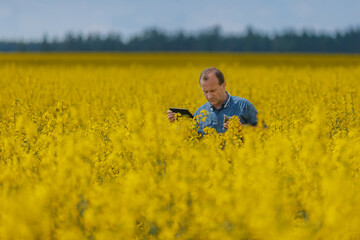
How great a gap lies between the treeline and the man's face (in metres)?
82.4

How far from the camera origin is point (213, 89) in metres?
5.04

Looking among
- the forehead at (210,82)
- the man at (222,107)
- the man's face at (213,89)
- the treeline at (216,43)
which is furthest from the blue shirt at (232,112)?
the treeline at (216,43)

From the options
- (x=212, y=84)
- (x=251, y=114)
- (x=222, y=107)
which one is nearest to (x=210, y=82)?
(x=212, y=84)

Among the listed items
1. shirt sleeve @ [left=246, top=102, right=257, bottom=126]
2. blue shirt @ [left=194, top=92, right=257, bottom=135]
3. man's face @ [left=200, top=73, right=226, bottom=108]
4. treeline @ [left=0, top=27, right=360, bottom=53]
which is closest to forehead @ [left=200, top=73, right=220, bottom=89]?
man's face @ [left=200, top=73, right=226, bottom=108]

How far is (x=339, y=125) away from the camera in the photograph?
6816 millimetres

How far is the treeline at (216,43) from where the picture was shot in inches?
3452

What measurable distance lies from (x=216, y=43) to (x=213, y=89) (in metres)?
86.6

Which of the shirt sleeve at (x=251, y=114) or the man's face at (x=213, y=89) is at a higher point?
the man's face at (x=213, y=89)

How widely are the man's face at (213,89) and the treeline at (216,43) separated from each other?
270ft

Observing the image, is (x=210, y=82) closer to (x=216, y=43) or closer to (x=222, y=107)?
(x=222, y=107)

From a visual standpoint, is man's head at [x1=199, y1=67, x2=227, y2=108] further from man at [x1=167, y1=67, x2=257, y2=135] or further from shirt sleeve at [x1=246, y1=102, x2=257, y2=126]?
shirt sleeve at [x1=246, y1=102, x2=257, y2=126]

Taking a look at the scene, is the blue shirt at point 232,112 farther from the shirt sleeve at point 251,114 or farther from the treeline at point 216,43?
the treeline at point 216,43

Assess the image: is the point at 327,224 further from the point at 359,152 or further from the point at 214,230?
the point at 359,152

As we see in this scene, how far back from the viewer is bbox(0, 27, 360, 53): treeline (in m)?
87.7
